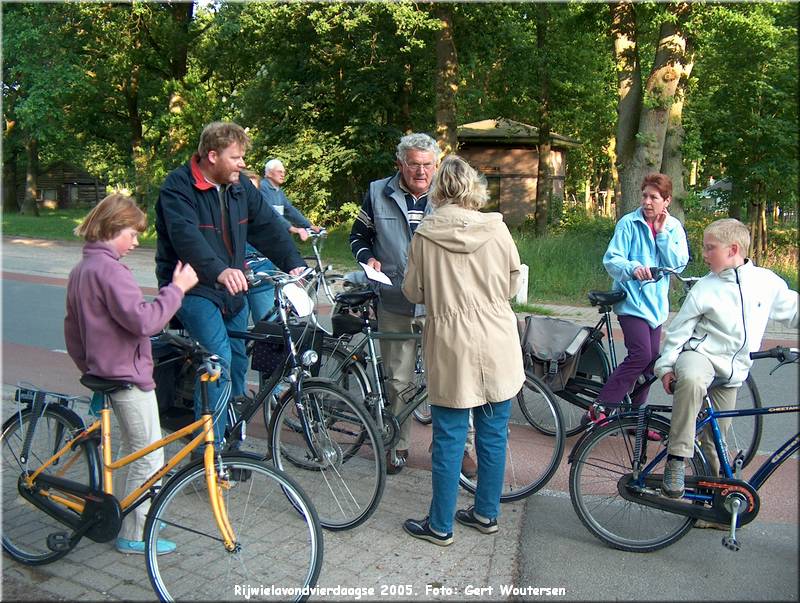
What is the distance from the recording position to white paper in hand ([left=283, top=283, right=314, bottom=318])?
4082 millimetres

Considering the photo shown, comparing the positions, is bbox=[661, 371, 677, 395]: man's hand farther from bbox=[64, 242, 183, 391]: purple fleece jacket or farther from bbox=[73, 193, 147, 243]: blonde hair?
bbox=[73, 193, 147, 243]: blonde hair

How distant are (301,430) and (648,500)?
6.00 feet

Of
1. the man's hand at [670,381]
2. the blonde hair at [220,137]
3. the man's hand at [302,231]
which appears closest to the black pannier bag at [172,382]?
the blonde hair at [220,137]

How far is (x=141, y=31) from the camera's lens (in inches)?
984

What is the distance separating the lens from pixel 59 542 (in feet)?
11.6

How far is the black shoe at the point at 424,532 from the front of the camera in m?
3.78

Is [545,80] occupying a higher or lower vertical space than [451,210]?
higher

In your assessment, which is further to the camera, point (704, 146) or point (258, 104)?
point (258, 104)

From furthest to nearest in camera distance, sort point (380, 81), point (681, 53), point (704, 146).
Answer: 1. point (380, 81)
2. point (704, 146)
3. point (681, 53)

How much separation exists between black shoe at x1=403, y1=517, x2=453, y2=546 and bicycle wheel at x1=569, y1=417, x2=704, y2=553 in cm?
69

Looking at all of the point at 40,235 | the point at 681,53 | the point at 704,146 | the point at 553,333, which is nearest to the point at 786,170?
the point at 704,146

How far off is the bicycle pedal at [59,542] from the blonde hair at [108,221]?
1.40 m

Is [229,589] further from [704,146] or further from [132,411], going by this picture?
[704,146]

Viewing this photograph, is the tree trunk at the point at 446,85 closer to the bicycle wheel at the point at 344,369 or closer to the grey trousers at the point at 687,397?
the bicycle wheel at the point at 344,369
